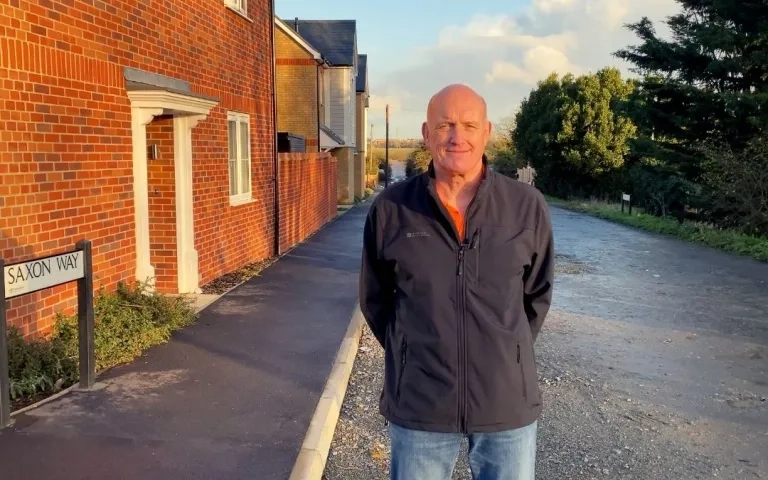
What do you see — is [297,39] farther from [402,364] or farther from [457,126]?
[402,364]

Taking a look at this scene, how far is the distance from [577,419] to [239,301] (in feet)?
15.4

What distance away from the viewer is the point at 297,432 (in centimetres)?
430

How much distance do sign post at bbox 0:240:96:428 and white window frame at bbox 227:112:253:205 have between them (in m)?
5.32

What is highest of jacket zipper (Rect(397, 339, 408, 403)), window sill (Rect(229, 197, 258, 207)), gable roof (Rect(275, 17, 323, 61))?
gable roof (Rect(275, 17, 323, 61))

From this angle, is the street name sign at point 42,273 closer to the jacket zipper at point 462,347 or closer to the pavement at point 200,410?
the pavement at point 200,410

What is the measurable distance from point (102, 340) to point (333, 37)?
99.7 feet

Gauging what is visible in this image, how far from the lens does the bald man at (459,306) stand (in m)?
2.39

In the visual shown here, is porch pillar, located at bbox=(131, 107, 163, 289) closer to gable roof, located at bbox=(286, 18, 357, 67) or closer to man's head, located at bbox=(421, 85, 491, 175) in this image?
man's head, located at bbox=(421, 85, 491, 175)

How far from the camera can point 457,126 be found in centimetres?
245

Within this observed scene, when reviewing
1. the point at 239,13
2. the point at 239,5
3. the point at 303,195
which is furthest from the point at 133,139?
the point at 303,195

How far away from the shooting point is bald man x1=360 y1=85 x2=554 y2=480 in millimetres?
2391

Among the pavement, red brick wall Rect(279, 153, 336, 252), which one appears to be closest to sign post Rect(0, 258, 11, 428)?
the pavement

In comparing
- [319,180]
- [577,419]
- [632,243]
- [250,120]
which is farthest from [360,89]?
[577,419]

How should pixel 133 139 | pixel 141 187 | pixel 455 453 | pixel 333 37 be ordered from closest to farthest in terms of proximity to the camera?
pixel 455 453 < pixel 133 139 < pixel 141 187 < pixel 333 37
